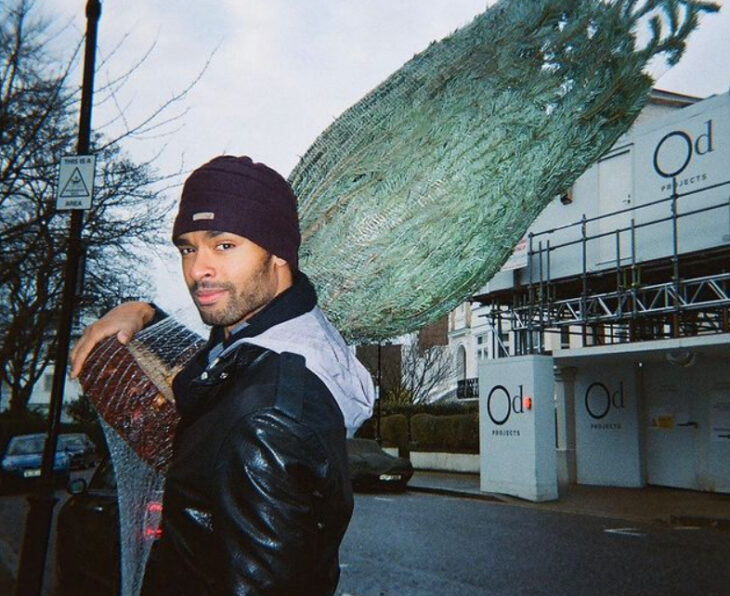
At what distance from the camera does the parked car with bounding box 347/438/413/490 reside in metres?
17.9

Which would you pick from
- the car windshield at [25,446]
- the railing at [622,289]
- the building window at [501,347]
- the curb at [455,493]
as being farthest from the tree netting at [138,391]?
the car windshield at [25,446]

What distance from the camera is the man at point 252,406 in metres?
1.22

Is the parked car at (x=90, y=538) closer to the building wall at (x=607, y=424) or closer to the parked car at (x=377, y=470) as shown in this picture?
the parked car at (x=377, y=470)

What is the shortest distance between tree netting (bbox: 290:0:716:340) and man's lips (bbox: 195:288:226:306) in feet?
0.93

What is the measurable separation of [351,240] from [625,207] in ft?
54.0

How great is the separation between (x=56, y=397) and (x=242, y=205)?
5.72 m

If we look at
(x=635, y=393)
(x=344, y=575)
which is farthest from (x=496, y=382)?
(x=344, y=575)

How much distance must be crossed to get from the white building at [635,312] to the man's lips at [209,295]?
→ 13.6 meters

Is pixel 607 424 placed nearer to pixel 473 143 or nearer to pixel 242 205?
pixel 473 143

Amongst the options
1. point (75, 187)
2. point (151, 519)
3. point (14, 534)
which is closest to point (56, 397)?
point (75, 187)

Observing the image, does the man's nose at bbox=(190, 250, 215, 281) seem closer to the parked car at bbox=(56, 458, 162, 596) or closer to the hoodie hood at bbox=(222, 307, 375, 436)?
the hoodie hood at bbox=(222, 307, 375, 436)

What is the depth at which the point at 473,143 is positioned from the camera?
63.6 inches

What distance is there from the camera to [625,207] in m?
17.0

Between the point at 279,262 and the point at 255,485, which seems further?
the point at 279,262
